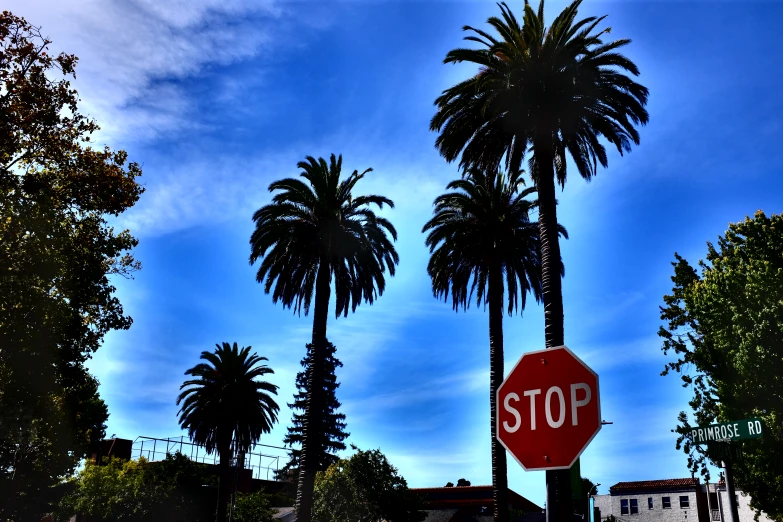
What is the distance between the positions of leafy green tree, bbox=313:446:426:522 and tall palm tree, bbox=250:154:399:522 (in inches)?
525

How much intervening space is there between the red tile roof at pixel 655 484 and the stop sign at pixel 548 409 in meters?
76.5

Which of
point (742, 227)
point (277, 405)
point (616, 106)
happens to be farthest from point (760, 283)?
point (277, 405)

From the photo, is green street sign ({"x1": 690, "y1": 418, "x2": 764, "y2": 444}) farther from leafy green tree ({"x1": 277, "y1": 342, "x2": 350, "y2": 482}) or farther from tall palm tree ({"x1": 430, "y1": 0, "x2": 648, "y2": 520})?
leafy green tree ({"x1": 277, "y1": 342, "x2": 350, "y2": 482})

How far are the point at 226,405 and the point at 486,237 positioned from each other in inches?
1098

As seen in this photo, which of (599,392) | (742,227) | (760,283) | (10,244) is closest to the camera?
(599,392)

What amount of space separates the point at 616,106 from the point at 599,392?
60.4 ft

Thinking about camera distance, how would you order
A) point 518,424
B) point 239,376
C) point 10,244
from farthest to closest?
1. point 239,376
2. point 10,244
3. point 518,424

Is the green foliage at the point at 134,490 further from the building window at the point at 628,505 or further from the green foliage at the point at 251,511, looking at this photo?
the building window at the point at 628,505

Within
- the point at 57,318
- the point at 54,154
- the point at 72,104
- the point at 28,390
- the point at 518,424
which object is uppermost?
the point at 72,104

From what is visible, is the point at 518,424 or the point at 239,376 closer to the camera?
the point at 518,424

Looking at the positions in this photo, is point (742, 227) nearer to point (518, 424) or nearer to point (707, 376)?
point (707, 376)

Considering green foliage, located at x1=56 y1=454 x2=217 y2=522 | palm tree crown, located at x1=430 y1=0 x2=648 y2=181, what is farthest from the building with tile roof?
palm tree crown, located at x1=430 y1=0 x2=648 y2=181

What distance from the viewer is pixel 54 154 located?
15.8 meters

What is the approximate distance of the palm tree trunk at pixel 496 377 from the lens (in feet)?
90.1
